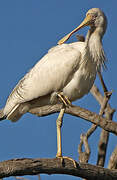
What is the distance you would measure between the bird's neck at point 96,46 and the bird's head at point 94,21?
103mm

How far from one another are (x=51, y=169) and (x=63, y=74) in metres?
1.85

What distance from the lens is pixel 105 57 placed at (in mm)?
7973

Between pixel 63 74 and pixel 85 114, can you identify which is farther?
pixel 85 114

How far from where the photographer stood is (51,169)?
20.4 ft

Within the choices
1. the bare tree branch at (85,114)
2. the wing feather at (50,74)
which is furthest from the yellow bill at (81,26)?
the bare tree branch at (85,114)

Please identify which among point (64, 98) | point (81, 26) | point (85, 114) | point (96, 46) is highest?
point (81, 26)

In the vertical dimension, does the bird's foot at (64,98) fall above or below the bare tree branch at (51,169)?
above

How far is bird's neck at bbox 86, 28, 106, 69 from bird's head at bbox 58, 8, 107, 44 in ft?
0.34

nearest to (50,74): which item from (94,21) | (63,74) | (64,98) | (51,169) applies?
(63,74)

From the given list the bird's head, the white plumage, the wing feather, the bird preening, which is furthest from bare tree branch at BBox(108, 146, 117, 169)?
the bird's head

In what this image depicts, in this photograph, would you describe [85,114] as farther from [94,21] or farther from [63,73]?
[94,21]

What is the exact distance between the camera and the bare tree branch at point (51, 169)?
5859 mm

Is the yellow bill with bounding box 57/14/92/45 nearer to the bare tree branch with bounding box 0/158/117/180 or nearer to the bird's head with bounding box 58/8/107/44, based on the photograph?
the bird's head with bounding box 58/8/107/44

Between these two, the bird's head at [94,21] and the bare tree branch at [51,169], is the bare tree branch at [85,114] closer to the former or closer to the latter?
the bird's head at [94,21]
